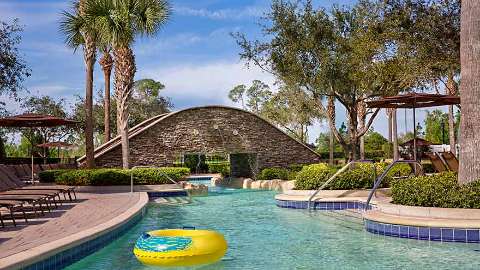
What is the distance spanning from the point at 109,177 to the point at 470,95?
12741mm

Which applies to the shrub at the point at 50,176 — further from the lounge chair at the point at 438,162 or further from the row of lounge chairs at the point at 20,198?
the lounge chair at the point at 438,162

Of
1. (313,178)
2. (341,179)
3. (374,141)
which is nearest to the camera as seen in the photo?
(341,179)

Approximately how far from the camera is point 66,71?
32188mm

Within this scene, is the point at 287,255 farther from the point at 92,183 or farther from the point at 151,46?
the point at 151,46

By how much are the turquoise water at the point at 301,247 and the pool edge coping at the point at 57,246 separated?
30 cm

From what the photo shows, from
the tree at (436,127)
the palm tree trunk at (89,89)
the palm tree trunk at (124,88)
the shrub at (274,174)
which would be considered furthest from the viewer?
the tree at (436,127)

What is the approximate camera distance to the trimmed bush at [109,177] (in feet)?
62.0

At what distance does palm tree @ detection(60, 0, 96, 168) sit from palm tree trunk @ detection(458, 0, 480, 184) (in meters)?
14.8

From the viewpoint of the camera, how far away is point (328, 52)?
22.2m

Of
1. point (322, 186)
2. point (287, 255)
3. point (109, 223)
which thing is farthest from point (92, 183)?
point (287, 255)

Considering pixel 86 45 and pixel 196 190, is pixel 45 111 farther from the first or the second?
pixel 196 190

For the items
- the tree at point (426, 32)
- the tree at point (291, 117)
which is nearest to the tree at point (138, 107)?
the tree at point (291, 117)

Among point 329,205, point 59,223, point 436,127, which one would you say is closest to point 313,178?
point 329,205

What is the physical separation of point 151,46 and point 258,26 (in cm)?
476
